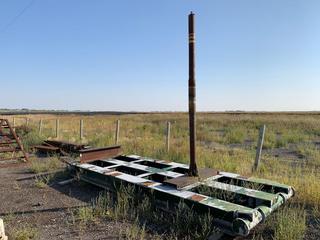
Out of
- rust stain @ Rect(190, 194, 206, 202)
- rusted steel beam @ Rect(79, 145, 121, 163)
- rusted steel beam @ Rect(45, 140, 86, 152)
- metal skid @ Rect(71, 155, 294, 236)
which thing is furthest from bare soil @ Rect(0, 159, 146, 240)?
rusted steel beam @ Rect(45, 140, 86, 152)

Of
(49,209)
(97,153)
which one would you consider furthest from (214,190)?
(97,153)

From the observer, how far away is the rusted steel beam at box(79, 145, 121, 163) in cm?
751

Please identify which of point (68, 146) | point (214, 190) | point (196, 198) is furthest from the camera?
point (68, 146)

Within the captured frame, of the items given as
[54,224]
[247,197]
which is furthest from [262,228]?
[54,224]

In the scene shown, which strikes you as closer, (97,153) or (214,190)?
(214,190)

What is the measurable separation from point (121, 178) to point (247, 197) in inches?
83.1

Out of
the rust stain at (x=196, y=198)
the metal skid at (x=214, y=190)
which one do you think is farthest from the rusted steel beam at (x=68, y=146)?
the rust stain at (x=196, y=198)

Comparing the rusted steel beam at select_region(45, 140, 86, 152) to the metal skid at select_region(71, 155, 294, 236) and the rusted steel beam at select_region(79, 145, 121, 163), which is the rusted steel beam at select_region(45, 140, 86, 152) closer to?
the rusted steel beam at select_region(79, 145, 121, 163)

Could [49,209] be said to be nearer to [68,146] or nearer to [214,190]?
[214,190]

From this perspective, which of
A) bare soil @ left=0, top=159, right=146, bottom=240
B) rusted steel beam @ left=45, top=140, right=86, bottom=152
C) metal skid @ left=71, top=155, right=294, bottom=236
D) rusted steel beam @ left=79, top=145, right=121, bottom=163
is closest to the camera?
metal skid @ left=71, top=155, right=294, bottom=236

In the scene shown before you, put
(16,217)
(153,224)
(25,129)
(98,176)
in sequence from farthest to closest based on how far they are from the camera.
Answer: (25,129) → (98,176) → (16,217) → (153,224)

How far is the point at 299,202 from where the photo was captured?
17.5 feet

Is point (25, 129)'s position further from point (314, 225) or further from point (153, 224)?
point (314, 225)

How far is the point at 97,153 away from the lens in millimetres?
7859
